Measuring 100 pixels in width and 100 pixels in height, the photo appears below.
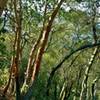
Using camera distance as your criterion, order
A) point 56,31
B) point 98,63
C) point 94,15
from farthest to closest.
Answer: point 98,63, point 56,31, point 94,15

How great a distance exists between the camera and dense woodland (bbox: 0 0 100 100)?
14.7m

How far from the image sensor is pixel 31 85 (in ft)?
47.0

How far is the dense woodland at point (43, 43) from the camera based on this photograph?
578 inches

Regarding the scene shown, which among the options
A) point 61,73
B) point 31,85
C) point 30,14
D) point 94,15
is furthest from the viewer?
point 61,73

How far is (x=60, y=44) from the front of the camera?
147ft

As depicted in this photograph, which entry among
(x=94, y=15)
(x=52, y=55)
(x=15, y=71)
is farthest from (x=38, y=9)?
(x=52, y=55)

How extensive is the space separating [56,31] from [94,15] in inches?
404

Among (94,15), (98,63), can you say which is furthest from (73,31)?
(94,15)

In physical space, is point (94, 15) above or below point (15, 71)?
above

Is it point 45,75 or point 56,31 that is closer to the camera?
point 56,31

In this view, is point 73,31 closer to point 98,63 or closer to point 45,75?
point 98,63

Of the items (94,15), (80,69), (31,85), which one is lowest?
(31,85)

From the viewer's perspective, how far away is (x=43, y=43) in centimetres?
1474

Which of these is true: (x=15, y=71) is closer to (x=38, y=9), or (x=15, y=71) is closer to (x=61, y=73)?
(x=38, y=9)
